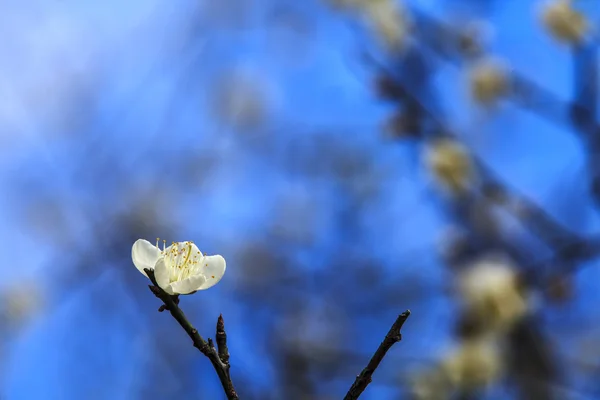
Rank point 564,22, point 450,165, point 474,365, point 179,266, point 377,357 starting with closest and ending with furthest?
point 377,357
point 179,266
point 474,365
point 564,22
point 450,165

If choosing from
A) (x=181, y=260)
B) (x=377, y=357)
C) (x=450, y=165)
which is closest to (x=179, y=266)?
(x=181, y=260)

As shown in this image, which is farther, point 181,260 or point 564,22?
point 564,22

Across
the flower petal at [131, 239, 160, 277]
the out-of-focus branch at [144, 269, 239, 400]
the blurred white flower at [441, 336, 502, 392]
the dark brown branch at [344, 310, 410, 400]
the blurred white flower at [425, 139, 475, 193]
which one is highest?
the blurred white flower at [425, 139, 475, 193]

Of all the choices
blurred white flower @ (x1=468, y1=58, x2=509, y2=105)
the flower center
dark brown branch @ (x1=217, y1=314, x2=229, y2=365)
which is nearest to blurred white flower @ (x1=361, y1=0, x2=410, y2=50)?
blurred white flower @ (x1=468, y1=58, x2=509, y2=105)

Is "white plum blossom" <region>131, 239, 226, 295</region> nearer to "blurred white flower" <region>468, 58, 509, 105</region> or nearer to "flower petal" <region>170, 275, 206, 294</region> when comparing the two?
"flower petal" <region>170, 275, 206, 294</region>

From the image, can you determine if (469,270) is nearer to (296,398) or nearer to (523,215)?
(523,215)

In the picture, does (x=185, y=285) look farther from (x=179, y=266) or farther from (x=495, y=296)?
(x=495, y=296)
